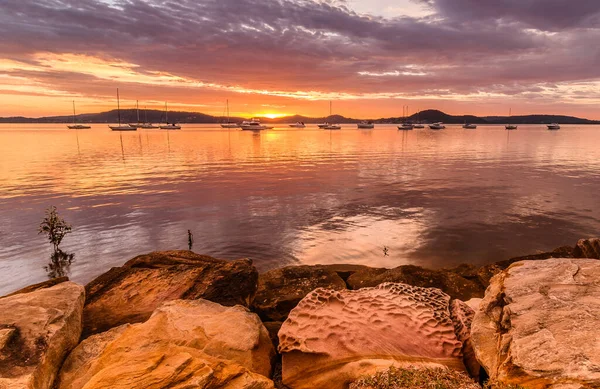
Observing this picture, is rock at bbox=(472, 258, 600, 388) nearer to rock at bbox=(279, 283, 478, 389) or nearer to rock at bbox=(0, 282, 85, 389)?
rock at bbox=(279, 283, 478, 389)

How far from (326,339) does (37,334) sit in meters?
4.35

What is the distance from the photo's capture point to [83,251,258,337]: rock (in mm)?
6996

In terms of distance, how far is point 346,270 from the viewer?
34.0 ft

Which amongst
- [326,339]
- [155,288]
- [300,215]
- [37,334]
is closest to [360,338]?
[326,339]

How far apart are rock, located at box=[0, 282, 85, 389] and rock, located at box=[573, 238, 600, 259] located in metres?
12.6

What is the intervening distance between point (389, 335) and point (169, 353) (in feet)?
10.5

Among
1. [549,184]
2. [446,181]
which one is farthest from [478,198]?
[549,184]

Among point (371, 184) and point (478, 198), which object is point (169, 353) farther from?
point (371, 184)

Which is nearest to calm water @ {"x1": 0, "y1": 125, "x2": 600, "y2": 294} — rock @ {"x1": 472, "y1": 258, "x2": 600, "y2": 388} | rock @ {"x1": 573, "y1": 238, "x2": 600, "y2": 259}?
rock @ {"x1": 573, "y1": 238, "x2": 600, "y2": 259}

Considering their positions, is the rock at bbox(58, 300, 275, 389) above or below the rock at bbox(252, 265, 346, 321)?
above

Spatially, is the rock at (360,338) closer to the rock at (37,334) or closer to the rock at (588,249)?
the rock at (37,334)

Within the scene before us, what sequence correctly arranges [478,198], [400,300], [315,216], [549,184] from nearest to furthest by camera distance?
[400,300]
[315,216]
[478,198]
[549,184]

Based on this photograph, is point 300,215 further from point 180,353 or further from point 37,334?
point 180,353

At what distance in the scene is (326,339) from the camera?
539 cm
